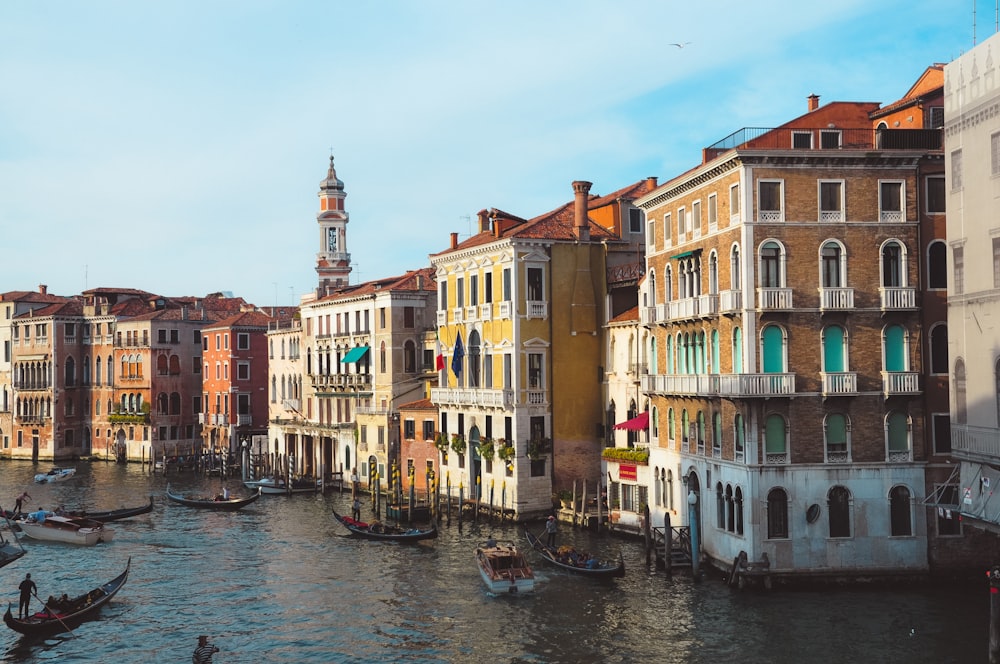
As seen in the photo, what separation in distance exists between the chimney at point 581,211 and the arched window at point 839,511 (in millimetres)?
17811

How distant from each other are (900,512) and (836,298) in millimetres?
5904

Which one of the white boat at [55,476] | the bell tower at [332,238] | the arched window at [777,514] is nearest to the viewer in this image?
the arched window at [777,514]

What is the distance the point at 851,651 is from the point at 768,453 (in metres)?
6.35

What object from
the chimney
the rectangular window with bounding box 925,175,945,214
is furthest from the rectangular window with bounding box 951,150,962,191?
the chimney

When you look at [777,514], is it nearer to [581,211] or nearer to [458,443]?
[581,211]

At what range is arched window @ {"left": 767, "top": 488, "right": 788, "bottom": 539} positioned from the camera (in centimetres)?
2933

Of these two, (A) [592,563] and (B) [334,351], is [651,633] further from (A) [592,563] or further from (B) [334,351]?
(B) [334,351]

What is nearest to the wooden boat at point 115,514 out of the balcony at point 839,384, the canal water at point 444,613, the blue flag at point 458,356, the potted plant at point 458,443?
the canal water at point 444,613

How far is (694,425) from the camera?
3366 centimetres

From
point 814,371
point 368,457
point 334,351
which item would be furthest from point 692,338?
point 334,351

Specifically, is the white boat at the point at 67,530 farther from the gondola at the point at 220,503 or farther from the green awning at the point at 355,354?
the green awning at the point at 355,354

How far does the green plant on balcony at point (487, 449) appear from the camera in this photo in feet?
147

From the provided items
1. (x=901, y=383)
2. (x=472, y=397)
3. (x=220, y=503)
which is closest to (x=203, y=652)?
(x=901, y=383)

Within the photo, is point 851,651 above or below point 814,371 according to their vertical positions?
below
